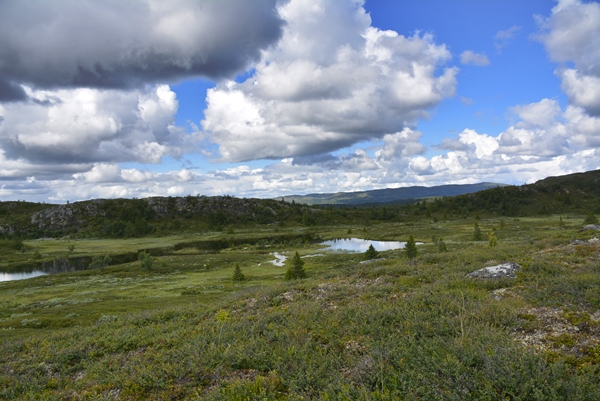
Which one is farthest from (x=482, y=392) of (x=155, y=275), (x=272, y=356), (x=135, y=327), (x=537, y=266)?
(x=155, y=275)

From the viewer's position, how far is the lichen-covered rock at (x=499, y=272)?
17625 mm

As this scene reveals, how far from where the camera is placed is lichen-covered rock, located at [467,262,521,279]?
17.6 meters

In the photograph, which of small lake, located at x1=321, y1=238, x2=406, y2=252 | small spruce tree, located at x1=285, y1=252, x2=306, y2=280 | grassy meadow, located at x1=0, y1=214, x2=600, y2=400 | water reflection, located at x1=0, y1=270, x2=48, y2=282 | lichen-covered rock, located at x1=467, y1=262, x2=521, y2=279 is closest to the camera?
grassy meadow, located at x1=0, y1=214, x2=600, y2=400

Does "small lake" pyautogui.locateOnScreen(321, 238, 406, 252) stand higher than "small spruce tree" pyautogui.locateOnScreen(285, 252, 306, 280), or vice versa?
"small spruce tree" pyautogui.locateOnScreen(285, 252, 306, 280)

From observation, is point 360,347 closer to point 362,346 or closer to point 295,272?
point 362,346

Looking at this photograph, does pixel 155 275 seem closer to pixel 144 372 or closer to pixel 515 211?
pixel 144 372

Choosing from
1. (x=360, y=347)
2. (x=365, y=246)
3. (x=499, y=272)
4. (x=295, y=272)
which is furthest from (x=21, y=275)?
(x=499, y=272)

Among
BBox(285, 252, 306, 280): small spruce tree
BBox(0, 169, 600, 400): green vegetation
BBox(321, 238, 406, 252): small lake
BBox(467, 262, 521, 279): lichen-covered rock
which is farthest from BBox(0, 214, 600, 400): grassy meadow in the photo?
BBox(321, 238, 406, 252): small lake

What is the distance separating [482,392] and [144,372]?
1025 cm

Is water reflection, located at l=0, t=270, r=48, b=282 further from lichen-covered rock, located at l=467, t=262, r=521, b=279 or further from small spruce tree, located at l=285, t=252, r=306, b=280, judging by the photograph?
lichen-covered rock, located at l=467, t=262, r=521, b=279

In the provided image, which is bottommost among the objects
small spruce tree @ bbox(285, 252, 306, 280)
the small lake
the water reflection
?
the small lake

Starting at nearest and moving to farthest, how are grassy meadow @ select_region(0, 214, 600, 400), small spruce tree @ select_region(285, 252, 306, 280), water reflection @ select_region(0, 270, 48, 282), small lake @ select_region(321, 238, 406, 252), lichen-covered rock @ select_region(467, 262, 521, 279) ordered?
grassy meadow @ select_region(0, 214, 600, 400) < lichen-covered rock @ select_region(467, 262, 521, 279) < small spruce tree @ select_region(285, 252, 306, 280) < water reflection @ select_region(0, 270, 48, 282) < small lake @ select_region(321, 238, 406, 252)

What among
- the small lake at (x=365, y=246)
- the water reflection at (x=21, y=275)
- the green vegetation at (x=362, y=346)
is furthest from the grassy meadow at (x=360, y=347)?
the water reflection at (x=21, y=275)

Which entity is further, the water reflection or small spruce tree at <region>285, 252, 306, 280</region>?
the water reflection
